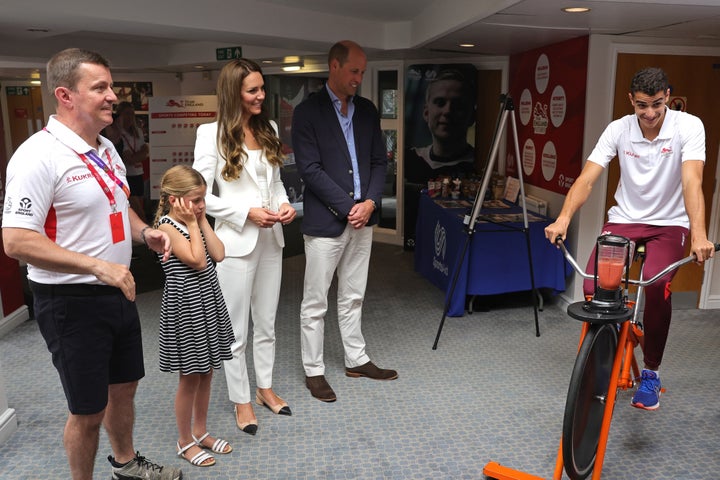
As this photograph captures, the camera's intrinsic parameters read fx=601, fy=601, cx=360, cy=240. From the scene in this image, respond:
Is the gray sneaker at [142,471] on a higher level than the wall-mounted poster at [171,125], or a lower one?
lower

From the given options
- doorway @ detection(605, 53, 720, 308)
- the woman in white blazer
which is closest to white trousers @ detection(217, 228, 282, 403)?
the woman in white blazer

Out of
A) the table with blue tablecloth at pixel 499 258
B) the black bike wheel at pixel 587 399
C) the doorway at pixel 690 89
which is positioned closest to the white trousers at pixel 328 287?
the table with blue tablecloth at pixel 499 258

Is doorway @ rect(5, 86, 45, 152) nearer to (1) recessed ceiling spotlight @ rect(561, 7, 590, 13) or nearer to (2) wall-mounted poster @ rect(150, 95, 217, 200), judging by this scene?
(2) wall-mounted poster @ rect(150, 95, 217, 200)

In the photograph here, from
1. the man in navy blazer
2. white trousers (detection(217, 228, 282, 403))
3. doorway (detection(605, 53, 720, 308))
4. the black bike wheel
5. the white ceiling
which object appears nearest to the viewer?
the black bike wheel

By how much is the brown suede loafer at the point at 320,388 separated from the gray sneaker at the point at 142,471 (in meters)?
0.85

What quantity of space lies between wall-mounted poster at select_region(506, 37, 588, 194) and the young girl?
2883mm

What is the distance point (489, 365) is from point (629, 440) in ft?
3.11

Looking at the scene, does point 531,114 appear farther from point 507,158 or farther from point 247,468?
point 247,468

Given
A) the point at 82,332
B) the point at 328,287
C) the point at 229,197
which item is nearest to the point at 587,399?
the point at 328,287

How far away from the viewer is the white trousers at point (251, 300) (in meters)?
2.53

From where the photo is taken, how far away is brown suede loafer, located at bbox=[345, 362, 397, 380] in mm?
3223

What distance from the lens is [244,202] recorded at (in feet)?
8.25

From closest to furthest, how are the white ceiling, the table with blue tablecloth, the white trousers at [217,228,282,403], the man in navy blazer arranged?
1. the white trousers at [217,228,282,403]
2. the man in navy blazer
3. the white ceiling
4. the table with blue tablecloth

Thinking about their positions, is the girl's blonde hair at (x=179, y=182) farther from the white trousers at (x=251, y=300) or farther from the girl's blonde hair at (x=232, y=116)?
the white trousers at (x=251, y=300)
